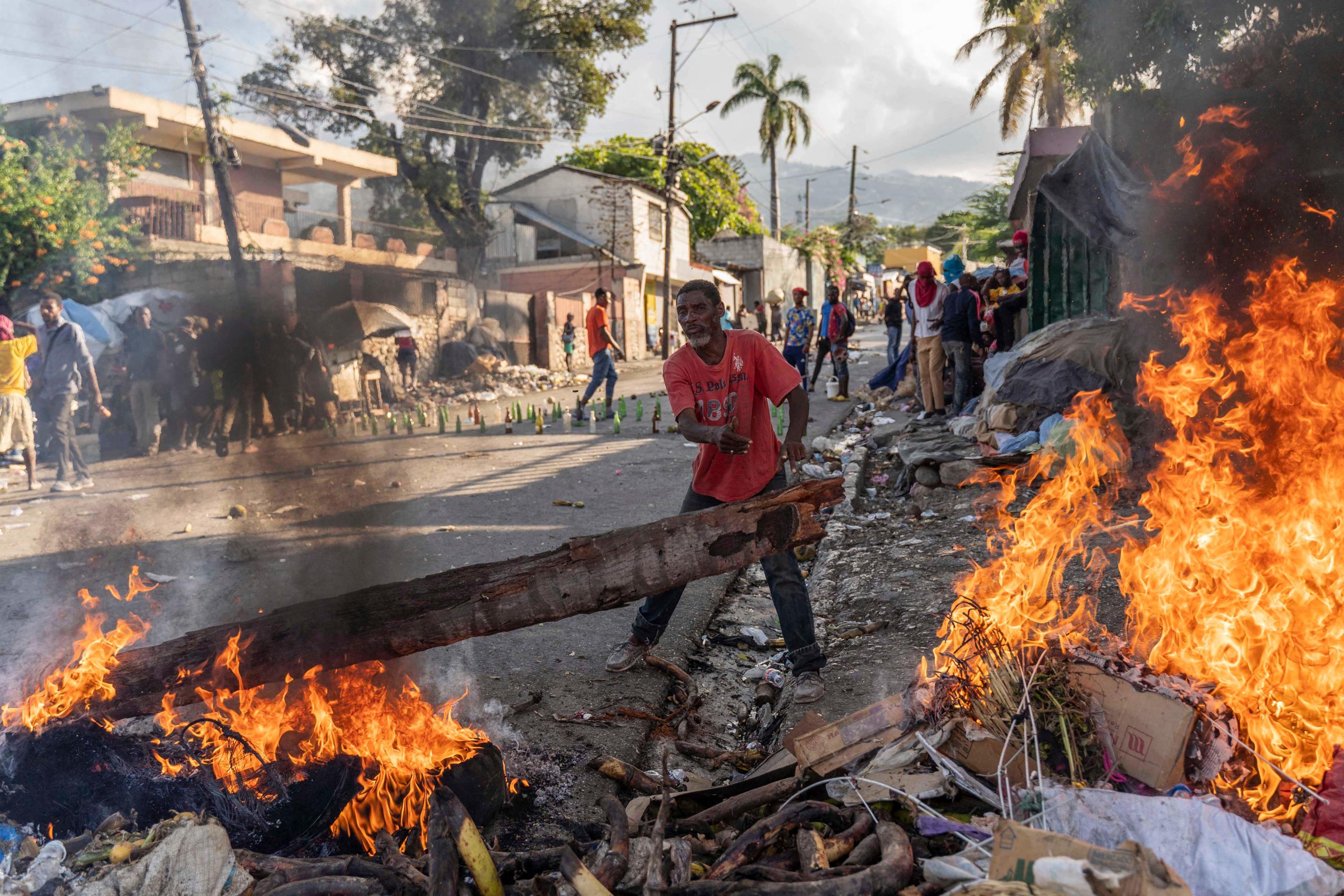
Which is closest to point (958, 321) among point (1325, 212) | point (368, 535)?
point (1325, 212)

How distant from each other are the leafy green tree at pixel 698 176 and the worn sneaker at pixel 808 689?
31759 millimetres

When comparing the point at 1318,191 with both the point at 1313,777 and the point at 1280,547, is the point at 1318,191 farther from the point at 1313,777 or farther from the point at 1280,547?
the point at 1313,777

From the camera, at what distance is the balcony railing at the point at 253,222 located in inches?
672

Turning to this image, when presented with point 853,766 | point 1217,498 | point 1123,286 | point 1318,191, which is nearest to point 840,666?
point 853,766

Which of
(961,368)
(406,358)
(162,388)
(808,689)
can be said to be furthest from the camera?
(406,358)

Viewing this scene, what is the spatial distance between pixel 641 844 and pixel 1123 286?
821 cm

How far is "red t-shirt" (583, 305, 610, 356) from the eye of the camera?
41.2ft

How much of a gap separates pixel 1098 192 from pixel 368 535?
6867mm

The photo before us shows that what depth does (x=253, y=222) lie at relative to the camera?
21.3 m

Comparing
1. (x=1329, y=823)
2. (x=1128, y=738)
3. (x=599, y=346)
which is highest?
(x=599, y=346)

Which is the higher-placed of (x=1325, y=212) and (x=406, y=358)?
(x=1325, y=212)

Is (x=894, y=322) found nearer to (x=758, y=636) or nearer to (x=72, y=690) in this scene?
(x=758, y=636)

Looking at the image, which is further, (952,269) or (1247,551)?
(952,269)

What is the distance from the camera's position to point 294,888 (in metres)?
2.24
